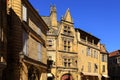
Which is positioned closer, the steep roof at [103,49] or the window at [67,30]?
the window at [67,30]

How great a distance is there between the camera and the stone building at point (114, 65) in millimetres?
79688

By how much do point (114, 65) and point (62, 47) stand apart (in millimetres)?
31981

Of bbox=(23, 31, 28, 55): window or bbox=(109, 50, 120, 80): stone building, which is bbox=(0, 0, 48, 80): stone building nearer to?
bbox=(23, 31, 28, 55): window

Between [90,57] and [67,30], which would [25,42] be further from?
[90,57]

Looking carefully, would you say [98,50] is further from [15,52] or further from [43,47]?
[15,52]

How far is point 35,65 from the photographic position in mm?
30531

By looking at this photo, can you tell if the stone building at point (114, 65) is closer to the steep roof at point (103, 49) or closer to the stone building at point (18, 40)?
the steep roof at point (103, 49)

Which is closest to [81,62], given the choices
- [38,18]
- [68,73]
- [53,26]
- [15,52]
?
[68,73]

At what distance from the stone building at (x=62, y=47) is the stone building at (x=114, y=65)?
27881mm

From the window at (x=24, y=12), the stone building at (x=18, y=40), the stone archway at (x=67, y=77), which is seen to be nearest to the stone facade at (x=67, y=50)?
the stone archway at (x=67, y=77)

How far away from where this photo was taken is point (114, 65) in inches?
3191

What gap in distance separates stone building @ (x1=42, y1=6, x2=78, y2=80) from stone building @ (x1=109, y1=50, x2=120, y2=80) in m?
27.9

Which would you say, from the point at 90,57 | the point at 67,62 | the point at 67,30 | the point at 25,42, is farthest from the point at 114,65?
the point at 25,42

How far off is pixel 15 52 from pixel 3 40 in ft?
8.46
